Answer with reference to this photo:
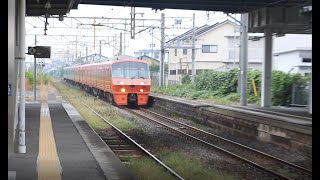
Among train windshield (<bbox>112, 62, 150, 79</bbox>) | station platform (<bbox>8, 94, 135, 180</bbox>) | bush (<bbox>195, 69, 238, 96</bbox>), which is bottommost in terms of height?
station platform (<bbox>8, 94, 135, 180</bbox>)

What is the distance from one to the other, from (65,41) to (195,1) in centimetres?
3087

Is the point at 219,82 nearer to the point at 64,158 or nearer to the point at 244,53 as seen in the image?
the point at 244,53

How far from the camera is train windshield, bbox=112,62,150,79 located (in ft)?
78.9

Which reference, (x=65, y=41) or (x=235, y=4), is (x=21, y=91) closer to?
(x=235, y=4)

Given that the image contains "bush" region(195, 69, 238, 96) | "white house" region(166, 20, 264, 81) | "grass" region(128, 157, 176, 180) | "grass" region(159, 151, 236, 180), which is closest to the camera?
"grass" region(128, 157, 176, 180)

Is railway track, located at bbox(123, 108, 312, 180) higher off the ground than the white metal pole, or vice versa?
the white metal pole

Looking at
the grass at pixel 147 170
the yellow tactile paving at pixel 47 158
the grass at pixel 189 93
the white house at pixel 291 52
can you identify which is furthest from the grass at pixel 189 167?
the white house at pixel 291 52

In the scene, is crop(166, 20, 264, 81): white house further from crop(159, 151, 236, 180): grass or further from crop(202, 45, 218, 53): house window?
crop(159, 151, 236, 180): grass

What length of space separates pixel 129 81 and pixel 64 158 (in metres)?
15.8

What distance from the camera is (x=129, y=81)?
24.0 meters

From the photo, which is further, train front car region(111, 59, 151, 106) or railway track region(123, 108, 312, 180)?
train front car region(111, 59, 151, 106)

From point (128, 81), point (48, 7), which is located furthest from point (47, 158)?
point (128, 81)

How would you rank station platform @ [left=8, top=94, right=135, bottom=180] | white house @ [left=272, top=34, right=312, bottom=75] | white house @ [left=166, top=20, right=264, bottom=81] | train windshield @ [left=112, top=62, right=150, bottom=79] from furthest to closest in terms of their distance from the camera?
white house @ [left=166, top=20, right=264, bottom=81]
white house @ [left=272, top=34, right=312, bottom=75]
train windshield @ [left=112, top=62, right=150, bottom=79]
station platform @ [left=8, top=94, right=135, bottom=180]

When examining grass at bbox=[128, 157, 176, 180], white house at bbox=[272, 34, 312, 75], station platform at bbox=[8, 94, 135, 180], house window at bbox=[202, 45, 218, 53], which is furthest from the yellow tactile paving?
house window at bbox=[202, 45, 218, 53]
